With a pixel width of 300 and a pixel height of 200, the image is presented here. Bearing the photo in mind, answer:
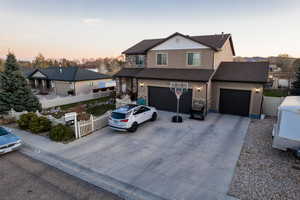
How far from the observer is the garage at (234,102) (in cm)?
1357

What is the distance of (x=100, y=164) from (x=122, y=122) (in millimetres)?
3225

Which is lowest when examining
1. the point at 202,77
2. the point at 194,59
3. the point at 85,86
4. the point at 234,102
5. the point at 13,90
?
the point at 234,102

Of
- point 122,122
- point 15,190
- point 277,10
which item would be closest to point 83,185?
point 15,190

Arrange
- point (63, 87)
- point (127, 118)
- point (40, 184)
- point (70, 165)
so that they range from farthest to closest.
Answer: point (63, 87), point (127, 118), point (70, 165), point (40, 184)

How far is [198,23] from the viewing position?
20938 millimetres

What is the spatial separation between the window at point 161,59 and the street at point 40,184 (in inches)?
517

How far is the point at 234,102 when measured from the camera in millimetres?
14023

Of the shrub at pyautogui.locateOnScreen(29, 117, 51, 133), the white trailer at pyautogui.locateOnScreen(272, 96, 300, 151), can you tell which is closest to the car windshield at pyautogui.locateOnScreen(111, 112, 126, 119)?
the shrub at pyautogui.locateOnScreen(29, 117, 51, 133)

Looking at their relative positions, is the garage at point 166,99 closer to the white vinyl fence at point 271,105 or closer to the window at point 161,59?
the window at point 161,59

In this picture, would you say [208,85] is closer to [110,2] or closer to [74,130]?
[74,130]

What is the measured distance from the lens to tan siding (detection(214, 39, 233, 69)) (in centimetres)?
1511

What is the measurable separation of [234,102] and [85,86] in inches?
823

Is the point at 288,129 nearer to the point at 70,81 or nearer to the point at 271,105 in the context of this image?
the point at 271,105

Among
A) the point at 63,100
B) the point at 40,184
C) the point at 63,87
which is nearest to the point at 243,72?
the point at 40,184
